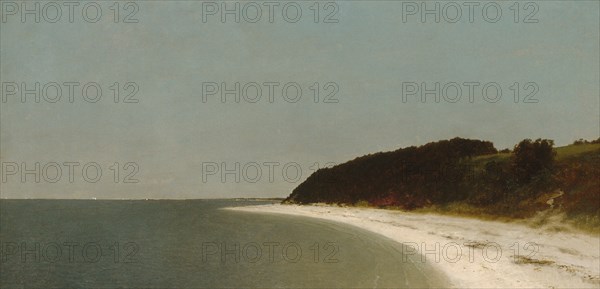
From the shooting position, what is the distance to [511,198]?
51.8 metres

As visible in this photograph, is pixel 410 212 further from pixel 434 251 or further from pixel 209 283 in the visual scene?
pixel 209 283

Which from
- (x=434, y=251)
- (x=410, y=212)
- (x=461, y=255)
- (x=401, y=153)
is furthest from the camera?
(x=401, y=153)

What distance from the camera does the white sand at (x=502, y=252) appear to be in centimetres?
2205

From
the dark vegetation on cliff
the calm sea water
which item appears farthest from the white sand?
the dark vegetation on cliff

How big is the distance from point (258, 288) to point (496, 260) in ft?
41.5

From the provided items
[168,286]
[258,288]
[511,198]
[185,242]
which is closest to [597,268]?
[258,288]

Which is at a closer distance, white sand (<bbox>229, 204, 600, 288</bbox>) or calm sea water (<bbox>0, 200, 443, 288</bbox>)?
white sand (<bbox>229, 204, 600, 288</bbox>)

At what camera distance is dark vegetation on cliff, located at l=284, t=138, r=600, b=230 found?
45.2 m

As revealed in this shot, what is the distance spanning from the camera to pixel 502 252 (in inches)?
1190

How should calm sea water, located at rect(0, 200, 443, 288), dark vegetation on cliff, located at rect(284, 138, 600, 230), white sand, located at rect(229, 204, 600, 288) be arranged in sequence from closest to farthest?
1. white sand, located at rect(229, 204, 600, 288)
2. calm sea water, located at rect(0, 200, 443, 288)
3. dark vegetation on cliff, located at rect(284, 138, 600, 230)

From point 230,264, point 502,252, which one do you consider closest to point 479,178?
point 502,252

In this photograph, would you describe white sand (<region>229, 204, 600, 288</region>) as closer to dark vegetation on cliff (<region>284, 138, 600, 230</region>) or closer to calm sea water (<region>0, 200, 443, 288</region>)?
calm sea water (<region>0, 200, 443, 288</region>)

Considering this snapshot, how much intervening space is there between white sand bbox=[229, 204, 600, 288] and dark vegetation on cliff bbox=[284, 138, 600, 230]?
14.8 feet

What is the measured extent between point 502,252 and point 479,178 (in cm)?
3533
